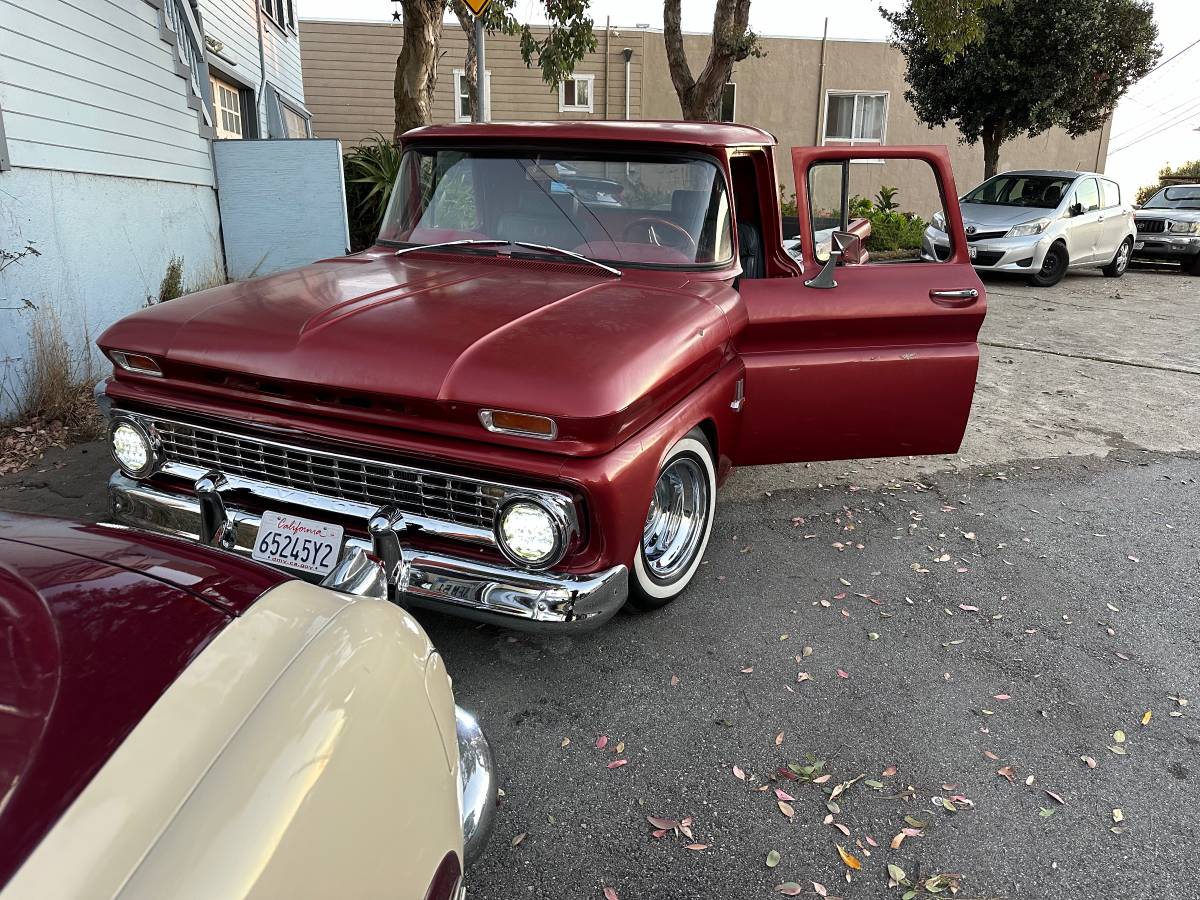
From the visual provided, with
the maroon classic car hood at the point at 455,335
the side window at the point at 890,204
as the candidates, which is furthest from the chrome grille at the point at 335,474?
the side window at the point at 890,204

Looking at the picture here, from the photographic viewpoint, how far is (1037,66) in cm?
1492

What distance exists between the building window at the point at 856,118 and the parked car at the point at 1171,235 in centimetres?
648

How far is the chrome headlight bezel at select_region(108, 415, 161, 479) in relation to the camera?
280 cm

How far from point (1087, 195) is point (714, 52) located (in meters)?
6.42

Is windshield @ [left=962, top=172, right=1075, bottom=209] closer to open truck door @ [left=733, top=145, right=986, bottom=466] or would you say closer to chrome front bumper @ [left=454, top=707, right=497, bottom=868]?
open truck door @ [left=733, top=145, right=986, bottom=466]

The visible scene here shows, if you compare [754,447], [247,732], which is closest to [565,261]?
[754,447]

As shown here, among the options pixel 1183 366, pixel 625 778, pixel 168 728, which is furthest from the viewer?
pixel 1183 366

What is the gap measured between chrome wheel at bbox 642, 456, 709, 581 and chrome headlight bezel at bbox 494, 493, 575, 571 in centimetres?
74

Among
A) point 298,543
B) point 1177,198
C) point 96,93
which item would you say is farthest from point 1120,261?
point 298,543

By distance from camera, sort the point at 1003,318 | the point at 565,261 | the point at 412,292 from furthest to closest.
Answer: the point at 1003,318 < the point at 565,261 < the point at 412,292

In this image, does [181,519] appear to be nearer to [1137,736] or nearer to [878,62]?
[1137,736]

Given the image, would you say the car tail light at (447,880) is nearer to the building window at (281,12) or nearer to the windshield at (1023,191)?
the windshield at (1023,191)

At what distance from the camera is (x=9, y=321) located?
16.5 ft

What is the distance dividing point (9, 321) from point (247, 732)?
519 cm
